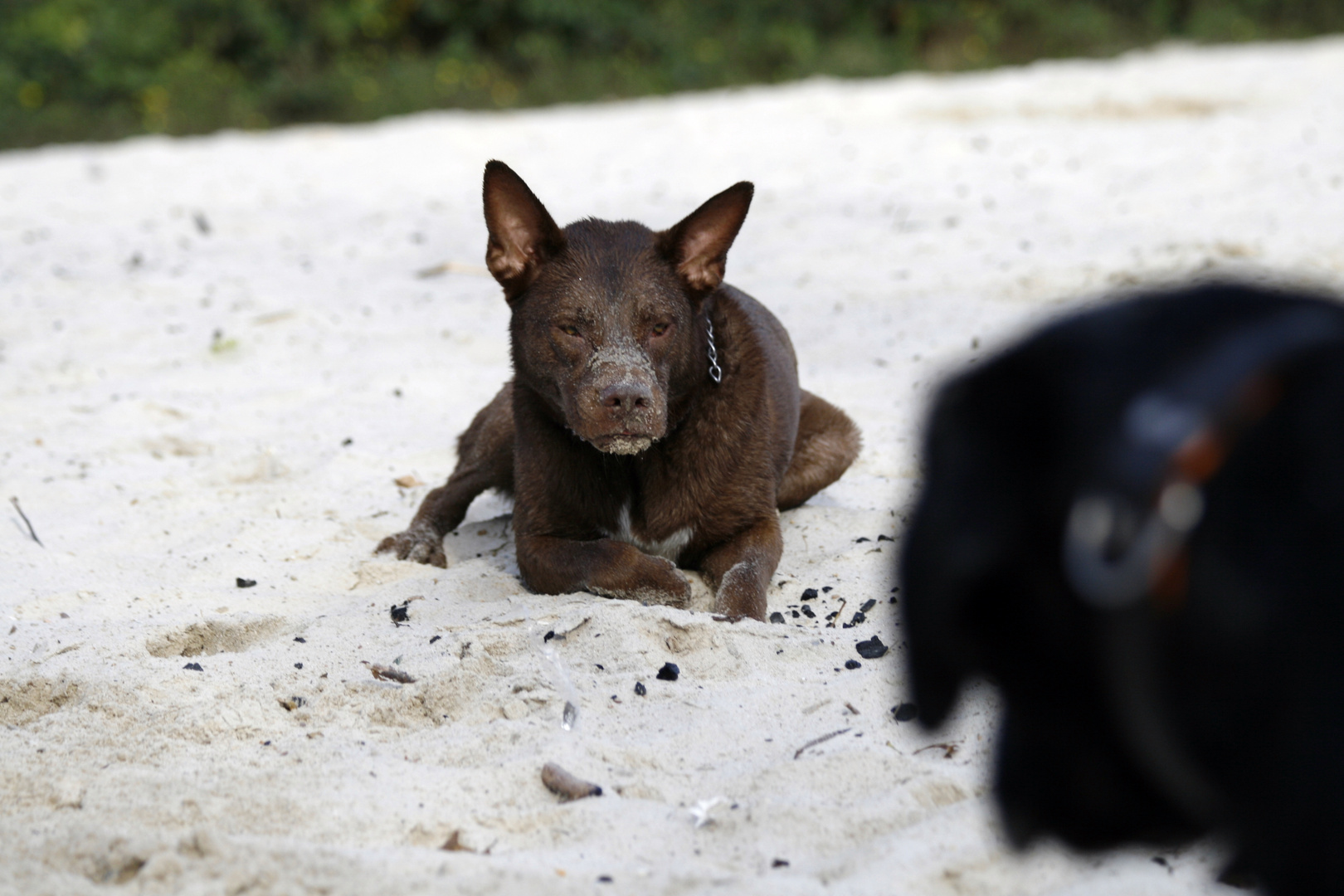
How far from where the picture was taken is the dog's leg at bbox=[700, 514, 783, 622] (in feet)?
12.9

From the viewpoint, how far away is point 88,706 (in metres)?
3.26

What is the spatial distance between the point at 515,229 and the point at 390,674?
1561 millimetres

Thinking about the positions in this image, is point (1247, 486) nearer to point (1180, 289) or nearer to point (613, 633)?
point (1180, 289)

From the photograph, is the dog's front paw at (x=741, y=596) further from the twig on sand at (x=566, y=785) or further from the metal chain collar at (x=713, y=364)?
the twig on sand at (x=566, y=785)

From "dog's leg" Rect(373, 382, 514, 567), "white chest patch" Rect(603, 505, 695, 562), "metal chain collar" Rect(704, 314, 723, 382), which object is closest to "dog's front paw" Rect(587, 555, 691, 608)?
"white chest patch" Rect(603, 505, 695, 562)

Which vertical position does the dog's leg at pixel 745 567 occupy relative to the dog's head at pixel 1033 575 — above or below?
below

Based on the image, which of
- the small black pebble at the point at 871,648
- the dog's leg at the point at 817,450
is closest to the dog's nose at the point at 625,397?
the small black pebble at the point at 871,648

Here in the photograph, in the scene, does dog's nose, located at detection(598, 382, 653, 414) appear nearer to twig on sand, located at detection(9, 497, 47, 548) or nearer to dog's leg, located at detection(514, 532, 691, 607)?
dog's leg, located at detection(514, 532, 691, 607)

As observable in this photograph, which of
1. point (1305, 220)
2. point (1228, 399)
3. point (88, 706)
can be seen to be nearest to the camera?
point (1228, 399)

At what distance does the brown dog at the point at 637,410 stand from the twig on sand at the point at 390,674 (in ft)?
2.73

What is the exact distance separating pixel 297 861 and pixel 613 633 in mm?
1279

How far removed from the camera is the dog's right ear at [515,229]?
4227mm

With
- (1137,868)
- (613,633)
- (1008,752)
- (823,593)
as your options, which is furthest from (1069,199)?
(1008,752)

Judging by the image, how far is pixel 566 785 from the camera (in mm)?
2779
